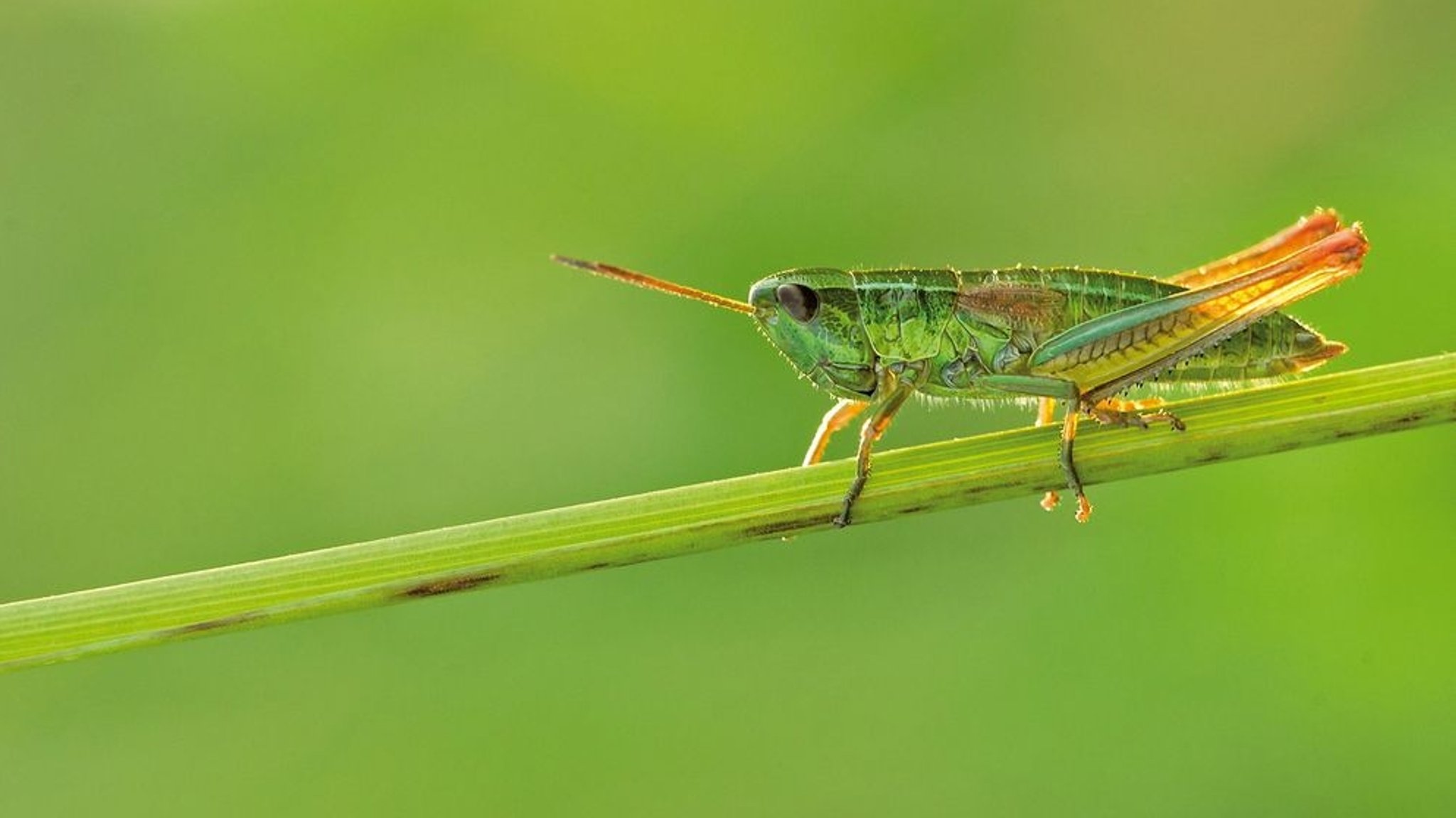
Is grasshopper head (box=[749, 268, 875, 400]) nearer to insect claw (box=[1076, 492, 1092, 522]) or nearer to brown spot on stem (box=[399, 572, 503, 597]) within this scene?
insect claw (box=[1076, 492, 1092, 522])

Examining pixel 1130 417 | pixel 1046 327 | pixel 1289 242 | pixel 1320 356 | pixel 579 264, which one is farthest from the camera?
pixel 1046 327

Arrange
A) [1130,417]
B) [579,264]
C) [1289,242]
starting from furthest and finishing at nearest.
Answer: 1. [1289,242]
2. [579,264]
3. [1130,417]

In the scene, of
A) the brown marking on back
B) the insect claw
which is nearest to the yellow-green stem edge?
the insect claw

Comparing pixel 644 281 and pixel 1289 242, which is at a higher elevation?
pixel 644 281

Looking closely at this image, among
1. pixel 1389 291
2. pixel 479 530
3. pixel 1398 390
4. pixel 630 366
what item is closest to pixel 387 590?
pixel 479 530

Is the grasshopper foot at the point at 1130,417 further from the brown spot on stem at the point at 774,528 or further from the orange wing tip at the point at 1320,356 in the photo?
the brown spot on stem at the point at 774,528

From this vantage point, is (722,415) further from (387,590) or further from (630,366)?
(387,590)

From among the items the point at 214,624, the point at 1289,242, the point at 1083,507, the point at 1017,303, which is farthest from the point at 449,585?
the point at 1289,242

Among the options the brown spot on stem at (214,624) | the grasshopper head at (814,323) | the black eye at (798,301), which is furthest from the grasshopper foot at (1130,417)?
the brown spot on stem at (214,624)

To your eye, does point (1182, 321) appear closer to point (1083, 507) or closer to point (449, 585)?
point (1083, 507)
